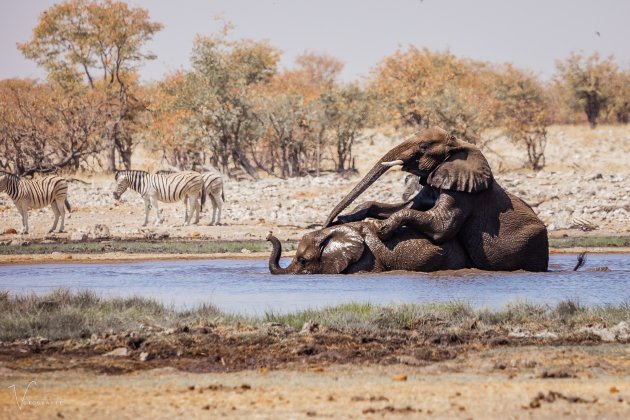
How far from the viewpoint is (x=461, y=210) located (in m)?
15.9

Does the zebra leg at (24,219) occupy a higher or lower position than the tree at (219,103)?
lower

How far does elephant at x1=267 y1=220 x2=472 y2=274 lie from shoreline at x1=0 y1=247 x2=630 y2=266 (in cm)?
566

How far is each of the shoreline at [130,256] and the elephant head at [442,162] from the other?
5.95 meters

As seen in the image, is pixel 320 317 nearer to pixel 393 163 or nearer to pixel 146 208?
pixel 393 163

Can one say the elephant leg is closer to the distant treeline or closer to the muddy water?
the muddy water

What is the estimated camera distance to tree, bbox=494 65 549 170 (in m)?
50.0

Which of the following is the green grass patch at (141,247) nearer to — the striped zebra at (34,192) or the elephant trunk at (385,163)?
the striped zebra at (34,192)

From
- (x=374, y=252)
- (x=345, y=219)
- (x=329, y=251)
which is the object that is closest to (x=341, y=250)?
(x=329, y=251)

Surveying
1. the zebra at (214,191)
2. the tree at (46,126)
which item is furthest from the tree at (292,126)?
the zebra at (214,191)

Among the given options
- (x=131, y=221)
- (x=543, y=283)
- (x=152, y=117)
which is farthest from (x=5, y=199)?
(x=543, y=283)

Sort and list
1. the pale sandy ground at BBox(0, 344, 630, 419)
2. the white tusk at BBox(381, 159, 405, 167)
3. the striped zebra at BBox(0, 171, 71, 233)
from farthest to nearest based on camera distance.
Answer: the striped zebra at BBox(0, 171, 71, 233), the white tusk at BBox(381, 159, 405, 167), the pale sandy ground at BBox(0, 344, 630, 419)

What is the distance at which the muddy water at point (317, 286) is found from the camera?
13961mm

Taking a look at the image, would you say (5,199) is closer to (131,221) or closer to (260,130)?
(131,221)

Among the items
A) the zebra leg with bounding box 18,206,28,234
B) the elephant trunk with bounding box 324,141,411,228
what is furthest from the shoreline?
the zebra leg with bounding box 18,206,28,234
